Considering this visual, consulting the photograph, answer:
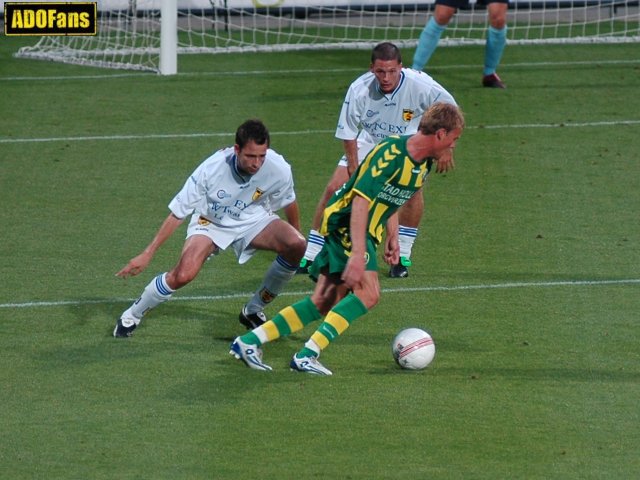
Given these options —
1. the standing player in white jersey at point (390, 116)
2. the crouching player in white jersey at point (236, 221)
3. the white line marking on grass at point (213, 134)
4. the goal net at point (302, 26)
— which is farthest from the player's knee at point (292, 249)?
the goal net at point (302, 26)

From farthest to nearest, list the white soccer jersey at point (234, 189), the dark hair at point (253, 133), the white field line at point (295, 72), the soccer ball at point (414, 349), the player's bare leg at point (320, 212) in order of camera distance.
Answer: the white field line at point (295, 72) < the player's bare leg at point (320, 212) < the white soccer jersey at point (234, 189) < the dark hair at point (253, 133) < the soccer ball at point (414, 349)

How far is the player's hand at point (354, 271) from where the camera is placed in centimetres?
682

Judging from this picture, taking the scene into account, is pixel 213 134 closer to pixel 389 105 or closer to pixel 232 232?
pixel 389 105

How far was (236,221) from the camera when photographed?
8.16 meters

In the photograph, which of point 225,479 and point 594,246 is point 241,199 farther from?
point 594,246

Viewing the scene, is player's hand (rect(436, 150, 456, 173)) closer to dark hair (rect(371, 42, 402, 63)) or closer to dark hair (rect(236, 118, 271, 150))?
dark hair (rect(236, 118, 271, 150))

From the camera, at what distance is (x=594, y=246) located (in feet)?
33.2

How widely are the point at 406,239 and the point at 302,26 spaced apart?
33.3ft

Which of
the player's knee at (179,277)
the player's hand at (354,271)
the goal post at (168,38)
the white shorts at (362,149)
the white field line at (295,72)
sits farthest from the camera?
the white field line at (295,72)

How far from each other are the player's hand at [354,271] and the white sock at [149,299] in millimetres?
1476

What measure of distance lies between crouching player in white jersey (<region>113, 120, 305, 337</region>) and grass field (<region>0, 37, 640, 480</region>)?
278mm

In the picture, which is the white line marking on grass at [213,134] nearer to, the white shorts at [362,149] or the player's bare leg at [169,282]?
the white shorts at [362,149]

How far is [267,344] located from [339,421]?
1.48m

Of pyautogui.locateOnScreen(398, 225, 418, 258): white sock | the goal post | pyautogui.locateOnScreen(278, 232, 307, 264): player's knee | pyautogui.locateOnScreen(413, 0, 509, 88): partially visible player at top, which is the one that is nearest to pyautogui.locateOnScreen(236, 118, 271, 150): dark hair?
pyautogui.locateOnScreen(278, 232, 307, 264): player's knee
